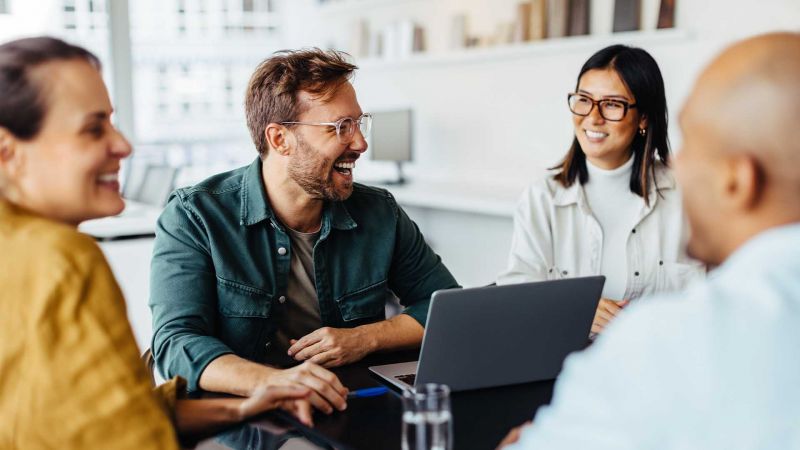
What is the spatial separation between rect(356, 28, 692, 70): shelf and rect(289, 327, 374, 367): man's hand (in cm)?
270

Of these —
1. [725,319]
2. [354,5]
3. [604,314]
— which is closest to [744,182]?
[725,319]

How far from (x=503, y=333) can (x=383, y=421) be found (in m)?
0.28

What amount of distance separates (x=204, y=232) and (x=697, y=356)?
130cm

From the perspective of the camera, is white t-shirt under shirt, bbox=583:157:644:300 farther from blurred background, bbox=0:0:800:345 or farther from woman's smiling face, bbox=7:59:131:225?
woman's smiling face, bbox=7:59:131:225

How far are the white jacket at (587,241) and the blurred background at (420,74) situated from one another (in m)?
1.29

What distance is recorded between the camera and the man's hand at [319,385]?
147 centimetres

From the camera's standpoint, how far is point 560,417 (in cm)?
94

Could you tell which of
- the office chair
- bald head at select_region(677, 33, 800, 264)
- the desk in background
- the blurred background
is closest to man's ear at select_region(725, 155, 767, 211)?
bald head at select_region(677, 33, 800, 264)

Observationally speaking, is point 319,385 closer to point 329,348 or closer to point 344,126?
point 329,348

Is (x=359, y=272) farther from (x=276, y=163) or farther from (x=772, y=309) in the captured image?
(x=772, y=309)

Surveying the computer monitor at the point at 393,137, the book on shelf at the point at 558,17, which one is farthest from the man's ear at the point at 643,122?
the computer monitor at the point at 393,137

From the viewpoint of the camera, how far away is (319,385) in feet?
4.88

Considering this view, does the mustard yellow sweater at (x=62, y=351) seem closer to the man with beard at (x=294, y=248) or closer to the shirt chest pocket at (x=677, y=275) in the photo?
the man with beard at (x=294, y=248)

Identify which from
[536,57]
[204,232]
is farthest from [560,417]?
[536,57]
